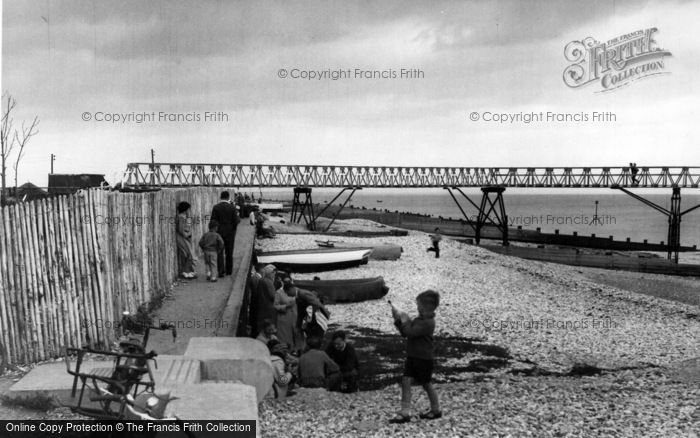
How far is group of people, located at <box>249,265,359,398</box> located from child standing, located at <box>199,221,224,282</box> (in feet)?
5.31

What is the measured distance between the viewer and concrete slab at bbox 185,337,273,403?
773 centimetres

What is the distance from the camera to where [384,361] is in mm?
13172

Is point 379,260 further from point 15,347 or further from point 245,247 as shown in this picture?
point 15,347

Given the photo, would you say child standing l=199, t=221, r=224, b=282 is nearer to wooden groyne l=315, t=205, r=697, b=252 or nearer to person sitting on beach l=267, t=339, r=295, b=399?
person sitting on beach l=267, t=339, r=295, b=399

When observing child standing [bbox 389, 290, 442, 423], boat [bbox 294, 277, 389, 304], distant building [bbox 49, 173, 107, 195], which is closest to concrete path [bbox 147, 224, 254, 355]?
child standing [bbox 389, 290, 442, 423]

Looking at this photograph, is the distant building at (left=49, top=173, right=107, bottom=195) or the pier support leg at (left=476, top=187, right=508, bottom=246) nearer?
the distant building at (left=49, top=173, right=107, bottom=195)

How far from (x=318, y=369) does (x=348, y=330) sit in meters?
6.17

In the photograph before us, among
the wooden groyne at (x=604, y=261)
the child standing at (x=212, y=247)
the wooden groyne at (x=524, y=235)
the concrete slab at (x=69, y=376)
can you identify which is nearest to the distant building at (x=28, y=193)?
the child standing at (x=212, y=247)

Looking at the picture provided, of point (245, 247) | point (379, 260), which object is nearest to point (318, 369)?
point (245, 247)

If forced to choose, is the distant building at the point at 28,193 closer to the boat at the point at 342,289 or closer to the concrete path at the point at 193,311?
the concrete path at the point at 193,311

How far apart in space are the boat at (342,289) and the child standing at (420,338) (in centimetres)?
1167

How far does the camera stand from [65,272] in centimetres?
786

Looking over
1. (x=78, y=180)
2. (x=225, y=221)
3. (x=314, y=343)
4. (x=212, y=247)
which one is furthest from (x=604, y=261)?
(x=314, y=343)

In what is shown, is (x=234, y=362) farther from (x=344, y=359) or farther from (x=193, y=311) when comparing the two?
(x=193, y=311)
